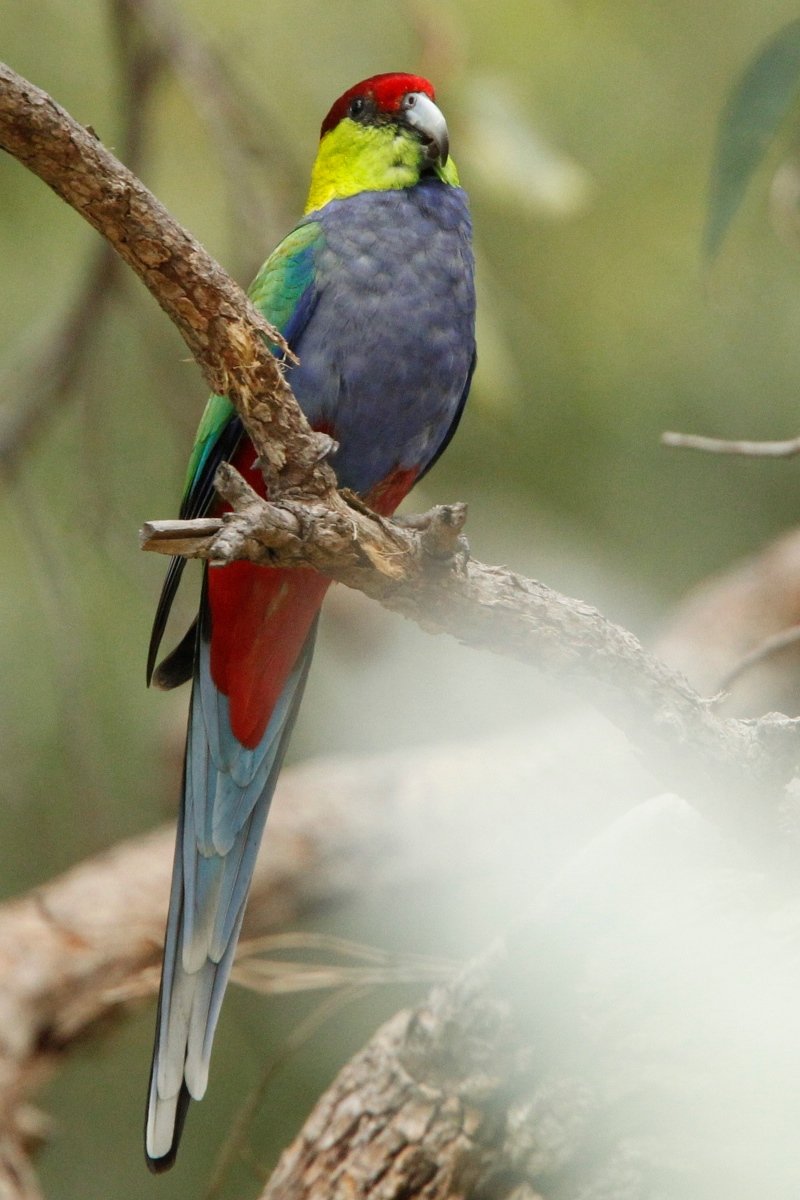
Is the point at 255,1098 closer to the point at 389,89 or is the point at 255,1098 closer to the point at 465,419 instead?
the point at 389,89

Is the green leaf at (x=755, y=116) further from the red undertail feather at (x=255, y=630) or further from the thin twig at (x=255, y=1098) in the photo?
the thin twig at (x=255, y=1098)

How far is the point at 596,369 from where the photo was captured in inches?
170

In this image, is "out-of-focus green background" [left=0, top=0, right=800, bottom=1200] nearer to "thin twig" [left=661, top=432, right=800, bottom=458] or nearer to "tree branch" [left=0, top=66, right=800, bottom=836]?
"thin twig" [left=661, top=432, right=800, bottom=458]

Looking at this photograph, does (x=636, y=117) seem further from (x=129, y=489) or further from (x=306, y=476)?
(x=306, y=476)

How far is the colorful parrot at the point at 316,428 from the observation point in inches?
85.6

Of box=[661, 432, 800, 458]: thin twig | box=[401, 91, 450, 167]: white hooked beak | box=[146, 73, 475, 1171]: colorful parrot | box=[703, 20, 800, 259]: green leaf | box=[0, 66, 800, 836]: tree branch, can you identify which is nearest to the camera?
box=[0, 66, 800, 836]: tree branch

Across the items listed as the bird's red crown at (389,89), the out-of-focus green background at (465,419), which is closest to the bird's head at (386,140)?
the bird's red crown at (389,89)

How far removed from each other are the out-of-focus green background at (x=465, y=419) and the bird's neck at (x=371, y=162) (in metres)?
0.46

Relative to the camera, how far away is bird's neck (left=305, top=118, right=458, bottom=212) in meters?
2.37

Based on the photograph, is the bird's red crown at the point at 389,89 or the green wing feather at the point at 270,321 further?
the bird's red crown at the point at 389,89

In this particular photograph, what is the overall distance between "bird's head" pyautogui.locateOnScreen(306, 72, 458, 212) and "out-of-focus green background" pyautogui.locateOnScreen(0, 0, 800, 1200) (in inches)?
18.3

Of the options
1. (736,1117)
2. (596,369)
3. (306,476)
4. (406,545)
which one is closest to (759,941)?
(736,1117)

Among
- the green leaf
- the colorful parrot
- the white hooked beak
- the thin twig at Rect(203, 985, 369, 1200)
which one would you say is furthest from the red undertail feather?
the green leaf

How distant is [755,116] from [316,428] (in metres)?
0.83
